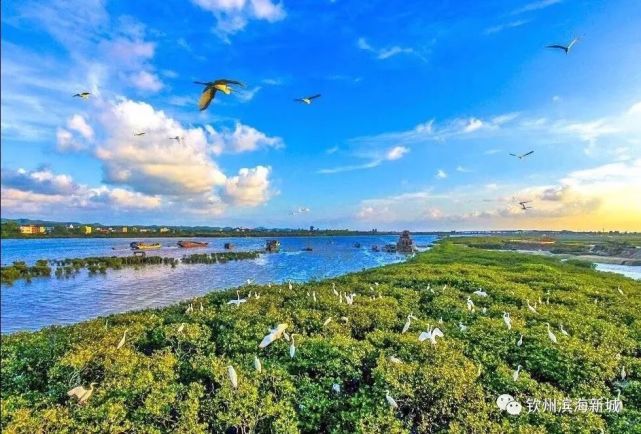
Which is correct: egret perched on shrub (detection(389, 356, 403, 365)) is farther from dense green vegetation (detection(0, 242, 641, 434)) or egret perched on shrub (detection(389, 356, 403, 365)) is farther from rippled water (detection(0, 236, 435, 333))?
rippled water (detection(0, 236, 435, 333))

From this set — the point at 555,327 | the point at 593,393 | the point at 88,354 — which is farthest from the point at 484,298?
the point at 88,354

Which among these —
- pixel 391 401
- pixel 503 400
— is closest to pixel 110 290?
pixel 391 401

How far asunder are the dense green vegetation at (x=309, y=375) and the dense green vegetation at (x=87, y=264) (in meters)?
24.5

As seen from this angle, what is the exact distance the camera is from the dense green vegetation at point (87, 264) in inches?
1198

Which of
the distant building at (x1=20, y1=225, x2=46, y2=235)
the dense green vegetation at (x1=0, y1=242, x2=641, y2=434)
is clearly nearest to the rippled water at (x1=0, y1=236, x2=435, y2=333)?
the distant building at (x1=20, y1=225, x2=46, y2=235)

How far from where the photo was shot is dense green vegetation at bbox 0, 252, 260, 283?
30.4 meters

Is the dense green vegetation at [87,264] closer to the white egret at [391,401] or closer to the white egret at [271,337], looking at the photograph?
the white egret at [271,337]

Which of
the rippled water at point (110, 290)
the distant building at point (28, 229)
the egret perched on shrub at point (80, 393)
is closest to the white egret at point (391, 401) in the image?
the egret perched on shrub at point (80, 393)

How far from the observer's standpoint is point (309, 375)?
18.9 feet

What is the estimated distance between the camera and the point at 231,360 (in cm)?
580

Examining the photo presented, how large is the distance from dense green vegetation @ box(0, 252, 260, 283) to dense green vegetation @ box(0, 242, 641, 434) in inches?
965

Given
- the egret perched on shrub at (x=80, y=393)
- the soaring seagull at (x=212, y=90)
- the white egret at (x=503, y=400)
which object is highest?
the soaring seagull at (x=212, y=90)

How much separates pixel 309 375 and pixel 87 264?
131ft

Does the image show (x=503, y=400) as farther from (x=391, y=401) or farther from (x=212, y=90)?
(x=212, y=90)
